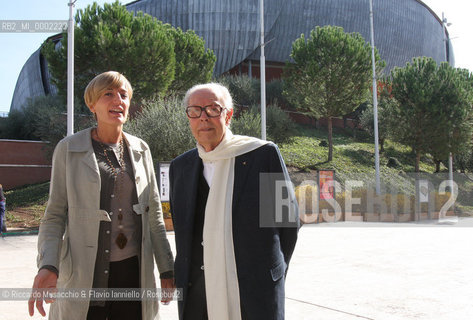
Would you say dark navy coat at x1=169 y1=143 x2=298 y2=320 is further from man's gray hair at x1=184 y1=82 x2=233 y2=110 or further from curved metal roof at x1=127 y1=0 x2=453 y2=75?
curved metal roof at x1=127 y1=0 x2=453 y2=75

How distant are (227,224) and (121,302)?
0.74 metres

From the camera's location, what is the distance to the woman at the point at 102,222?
88.1 inches

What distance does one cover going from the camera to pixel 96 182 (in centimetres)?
231

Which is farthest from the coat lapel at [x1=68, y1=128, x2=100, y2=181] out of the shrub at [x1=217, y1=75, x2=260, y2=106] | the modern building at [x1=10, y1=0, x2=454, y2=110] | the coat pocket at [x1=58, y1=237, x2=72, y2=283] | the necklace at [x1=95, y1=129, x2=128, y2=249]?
the modern building at [x1=10, y1=0, x2=454, y2=110]

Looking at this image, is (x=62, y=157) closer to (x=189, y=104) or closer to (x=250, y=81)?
(x=189, y=104)

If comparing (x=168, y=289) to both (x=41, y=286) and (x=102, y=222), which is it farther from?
(x=41, y=286)

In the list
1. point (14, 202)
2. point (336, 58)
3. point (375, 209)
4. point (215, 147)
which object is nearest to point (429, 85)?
point (336, 58)

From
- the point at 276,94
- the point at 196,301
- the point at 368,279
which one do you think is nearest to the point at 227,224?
the point at 196,301

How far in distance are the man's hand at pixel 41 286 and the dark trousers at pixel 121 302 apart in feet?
0.88

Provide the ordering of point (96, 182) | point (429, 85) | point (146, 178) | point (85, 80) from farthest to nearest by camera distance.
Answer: point (429, 85)
point (85, 80)
point (146, 178)
point (96, 182)

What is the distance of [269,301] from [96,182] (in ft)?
3.58

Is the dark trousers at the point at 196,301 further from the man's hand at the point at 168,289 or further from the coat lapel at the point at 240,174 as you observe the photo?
the coat lapel at the point at 240,174

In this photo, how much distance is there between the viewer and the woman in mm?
2238

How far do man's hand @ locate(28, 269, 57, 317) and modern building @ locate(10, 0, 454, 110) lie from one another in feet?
147
